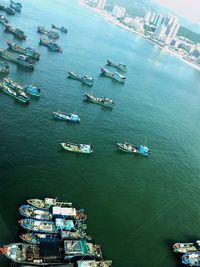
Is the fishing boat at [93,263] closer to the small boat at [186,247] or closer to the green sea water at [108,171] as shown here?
the green sea water at [108,171]

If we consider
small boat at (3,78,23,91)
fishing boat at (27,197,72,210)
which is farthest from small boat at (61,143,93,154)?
small boat at (3,78,23,91)

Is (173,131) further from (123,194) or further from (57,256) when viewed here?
(57,256)

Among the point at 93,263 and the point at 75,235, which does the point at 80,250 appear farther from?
the point at 75,235

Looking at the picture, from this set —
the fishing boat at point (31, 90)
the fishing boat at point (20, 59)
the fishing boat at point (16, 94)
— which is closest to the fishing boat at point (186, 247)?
the fishing boat at point (16, 94)

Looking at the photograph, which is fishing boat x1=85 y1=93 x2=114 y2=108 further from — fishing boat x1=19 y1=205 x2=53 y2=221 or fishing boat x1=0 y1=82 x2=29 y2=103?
fishing boat x1=19 y1=205 x2=53 y2=221

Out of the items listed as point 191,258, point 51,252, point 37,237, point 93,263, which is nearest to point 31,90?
point 37,237

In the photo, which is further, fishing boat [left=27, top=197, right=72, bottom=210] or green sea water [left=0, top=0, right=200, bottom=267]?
fishing boat [left=27, top=197, right=72, bottom=210]
